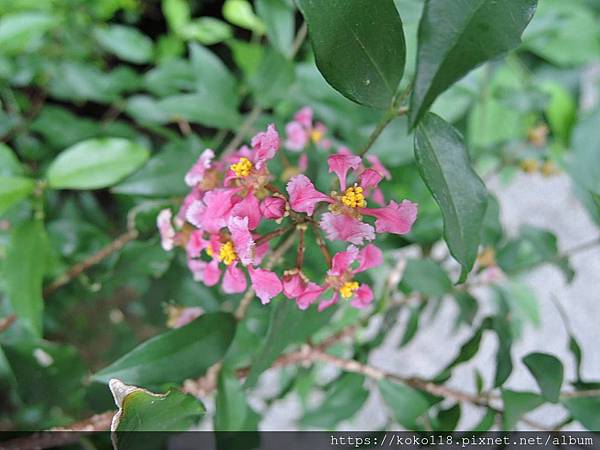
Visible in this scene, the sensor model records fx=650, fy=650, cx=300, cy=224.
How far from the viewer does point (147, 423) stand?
1.38 feet

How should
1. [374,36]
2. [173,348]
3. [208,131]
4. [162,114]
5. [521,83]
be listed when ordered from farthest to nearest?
[208,131] < [521,83] < [162,114] < [173,348] < [374,36]

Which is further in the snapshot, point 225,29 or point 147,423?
point 225,29

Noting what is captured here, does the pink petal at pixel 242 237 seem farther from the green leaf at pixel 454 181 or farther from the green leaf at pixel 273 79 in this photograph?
the green leaf at pixel 273 79

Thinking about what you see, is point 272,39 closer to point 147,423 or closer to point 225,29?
point 225,29

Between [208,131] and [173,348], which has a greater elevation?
[173,348]

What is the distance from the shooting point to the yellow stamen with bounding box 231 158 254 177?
1.45 ft

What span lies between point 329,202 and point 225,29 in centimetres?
76

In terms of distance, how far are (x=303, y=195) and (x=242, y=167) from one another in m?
0.06

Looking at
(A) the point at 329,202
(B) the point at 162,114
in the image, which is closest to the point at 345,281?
(A) the point at 329,202

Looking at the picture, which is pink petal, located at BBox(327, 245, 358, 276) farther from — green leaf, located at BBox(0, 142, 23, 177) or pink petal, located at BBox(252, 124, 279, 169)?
green leaf, located at BBox(0, 142, 23, 177)

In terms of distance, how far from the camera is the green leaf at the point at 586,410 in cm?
58

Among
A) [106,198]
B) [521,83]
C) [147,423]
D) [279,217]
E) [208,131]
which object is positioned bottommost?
[106,198]

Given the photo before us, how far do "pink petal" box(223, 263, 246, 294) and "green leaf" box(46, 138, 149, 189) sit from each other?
0.24 metres

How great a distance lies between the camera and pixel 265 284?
427 millimetres
